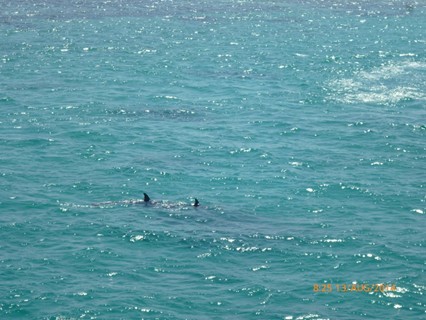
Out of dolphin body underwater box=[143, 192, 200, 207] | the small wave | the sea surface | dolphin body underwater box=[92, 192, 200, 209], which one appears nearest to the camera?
the sea surface

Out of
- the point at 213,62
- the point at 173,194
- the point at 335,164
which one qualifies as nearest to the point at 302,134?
the point at 335,164

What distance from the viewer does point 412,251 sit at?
4569cm

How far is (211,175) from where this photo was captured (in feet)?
193

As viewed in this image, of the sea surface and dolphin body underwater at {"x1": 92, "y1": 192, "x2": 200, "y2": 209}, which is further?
dolphin body underwater at {"x1": 92, "y1": 192, "x2": 200, "y2": 209}

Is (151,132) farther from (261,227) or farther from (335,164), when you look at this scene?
(261,227)

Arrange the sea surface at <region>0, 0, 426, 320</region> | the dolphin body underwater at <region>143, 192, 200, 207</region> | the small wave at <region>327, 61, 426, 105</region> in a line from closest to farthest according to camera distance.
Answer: the sea surface at <region>0, 0, 426, 320</region>, the dolphin body underwater at <region>143, 192, 200, 207</region>, the small wave at <region>327, 61, 426, 105</region>

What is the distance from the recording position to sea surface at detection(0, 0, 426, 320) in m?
40.9

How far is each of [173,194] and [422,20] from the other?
3404 inches
